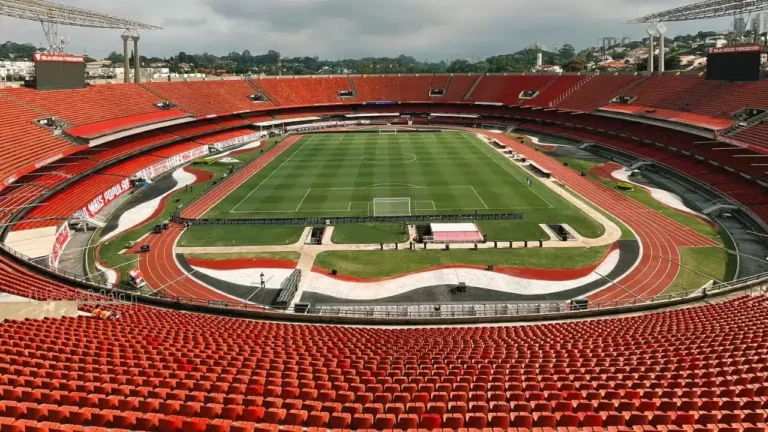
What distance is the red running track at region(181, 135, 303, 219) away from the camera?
46344mm

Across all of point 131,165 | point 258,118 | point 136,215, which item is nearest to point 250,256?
point 136,215

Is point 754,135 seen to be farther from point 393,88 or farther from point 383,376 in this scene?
point 393,88

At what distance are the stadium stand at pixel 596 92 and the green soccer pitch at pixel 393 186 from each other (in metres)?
20.3

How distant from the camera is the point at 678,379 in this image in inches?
517

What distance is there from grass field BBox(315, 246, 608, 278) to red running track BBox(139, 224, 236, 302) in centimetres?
775

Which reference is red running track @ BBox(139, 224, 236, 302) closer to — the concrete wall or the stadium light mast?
the concrete wall

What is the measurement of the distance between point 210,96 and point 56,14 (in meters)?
34.3

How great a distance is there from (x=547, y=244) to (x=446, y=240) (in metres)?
7.56

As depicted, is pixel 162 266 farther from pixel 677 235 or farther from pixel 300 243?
pixel 677 235

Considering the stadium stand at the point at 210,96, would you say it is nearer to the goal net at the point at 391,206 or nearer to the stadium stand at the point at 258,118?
the stadium stand at the point at 258,118

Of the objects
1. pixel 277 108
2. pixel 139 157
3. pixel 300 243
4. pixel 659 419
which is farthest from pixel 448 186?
pixel 277 108

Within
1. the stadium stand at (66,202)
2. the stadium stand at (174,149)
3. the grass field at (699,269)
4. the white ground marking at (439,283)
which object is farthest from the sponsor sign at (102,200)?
the grass field at (699,269)

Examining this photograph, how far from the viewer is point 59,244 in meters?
36.5

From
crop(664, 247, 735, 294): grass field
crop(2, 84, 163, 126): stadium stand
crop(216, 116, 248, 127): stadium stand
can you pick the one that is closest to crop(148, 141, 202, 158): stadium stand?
crop(2, 84, 163, 126): stadium stand
